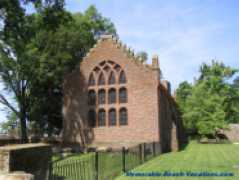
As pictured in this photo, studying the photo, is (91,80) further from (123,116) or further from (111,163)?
(111,163)

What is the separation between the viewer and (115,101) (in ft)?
85.9

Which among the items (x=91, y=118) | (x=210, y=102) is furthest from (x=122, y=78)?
(x=210, y=102)

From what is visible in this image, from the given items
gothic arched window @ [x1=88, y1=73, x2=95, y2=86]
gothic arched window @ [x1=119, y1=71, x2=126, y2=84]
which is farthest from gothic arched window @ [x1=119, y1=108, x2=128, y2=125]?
gothic arched window @ [x1=88, y1=73, x2=95, y2=86]

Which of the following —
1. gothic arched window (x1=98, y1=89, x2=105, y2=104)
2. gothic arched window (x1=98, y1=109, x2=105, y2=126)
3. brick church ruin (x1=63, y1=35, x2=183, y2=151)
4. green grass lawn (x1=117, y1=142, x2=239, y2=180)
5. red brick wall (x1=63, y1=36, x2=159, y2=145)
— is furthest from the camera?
gothic arched window (x1=98, y1=89, x2=105, y2=104)

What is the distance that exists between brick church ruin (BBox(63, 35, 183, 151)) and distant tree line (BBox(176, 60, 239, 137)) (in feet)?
44.9

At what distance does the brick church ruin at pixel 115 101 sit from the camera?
24.9m

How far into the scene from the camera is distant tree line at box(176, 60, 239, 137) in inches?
1544

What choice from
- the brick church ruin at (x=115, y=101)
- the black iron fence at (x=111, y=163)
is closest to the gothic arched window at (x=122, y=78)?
the brick church ruin at (x=115, y=101)

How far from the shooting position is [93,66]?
27156 millimetres

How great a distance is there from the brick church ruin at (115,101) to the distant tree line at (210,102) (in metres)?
13.7

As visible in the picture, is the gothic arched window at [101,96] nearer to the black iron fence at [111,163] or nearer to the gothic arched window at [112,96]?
the gothic arched window at [112,96]

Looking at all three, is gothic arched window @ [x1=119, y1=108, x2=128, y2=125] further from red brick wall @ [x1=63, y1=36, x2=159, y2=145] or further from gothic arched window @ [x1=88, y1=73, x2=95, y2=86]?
gothic arched window @ [x1=88, y1=73, x2=95, y2=86]

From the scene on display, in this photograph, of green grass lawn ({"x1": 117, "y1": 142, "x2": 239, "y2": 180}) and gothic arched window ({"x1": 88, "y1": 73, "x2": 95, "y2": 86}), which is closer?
green grass lawn ({"x1": 117, "y1": 142, "x2": 239, "y2": 180})

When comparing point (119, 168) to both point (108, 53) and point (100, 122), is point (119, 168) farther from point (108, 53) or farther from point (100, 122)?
point (108, 53)
